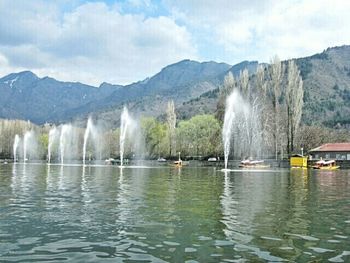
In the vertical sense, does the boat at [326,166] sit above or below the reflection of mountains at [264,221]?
above

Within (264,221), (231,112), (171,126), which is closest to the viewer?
(264,221)

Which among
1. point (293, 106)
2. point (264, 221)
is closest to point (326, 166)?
point (293, 106)

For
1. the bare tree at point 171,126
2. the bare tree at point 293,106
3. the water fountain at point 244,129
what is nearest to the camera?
the bare tree at point 293,106

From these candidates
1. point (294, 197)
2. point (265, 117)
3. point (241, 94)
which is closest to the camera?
point (294, 197)

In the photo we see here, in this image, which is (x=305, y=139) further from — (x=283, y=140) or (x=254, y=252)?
(x=254, y=252)

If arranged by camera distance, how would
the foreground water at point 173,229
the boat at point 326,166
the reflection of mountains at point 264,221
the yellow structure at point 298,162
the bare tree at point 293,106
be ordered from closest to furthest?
1. the foreground water at point 173,229
2. the reflection of mountains at point 264,221
3. the boat at point 326,166
4. the yellow structure at point 298,162
5. the bare tree at point 293,106

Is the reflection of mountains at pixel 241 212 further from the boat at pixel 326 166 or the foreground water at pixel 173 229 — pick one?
the boat at pixel 326 166

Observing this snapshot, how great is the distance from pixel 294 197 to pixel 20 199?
62.8 feet

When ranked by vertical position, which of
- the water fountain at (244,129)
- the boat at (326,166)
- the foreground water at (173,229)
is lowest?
the foreground water at (173,229)

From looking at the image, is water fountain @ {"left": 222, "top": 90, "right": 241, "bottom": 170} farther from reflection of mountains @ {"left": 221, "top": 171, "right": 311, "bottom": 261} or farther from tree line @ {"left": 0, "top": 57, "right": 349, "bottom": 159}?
reflection of mountains @ {"left": 221, "top": 171, "right": 311, "bottom": 261}

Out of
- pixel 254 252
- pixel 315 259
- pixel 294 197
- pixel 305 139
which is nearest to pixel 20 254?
pixel 254 252

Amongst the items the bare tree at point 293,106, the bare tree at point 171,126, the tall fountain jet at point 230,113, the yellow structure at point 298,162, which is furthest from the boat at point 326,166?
the bare tree at point 171,126

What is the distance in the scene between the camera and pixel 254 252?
14.4m

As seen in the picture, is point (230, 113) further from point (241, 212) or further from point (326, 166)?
point (241, 212)
